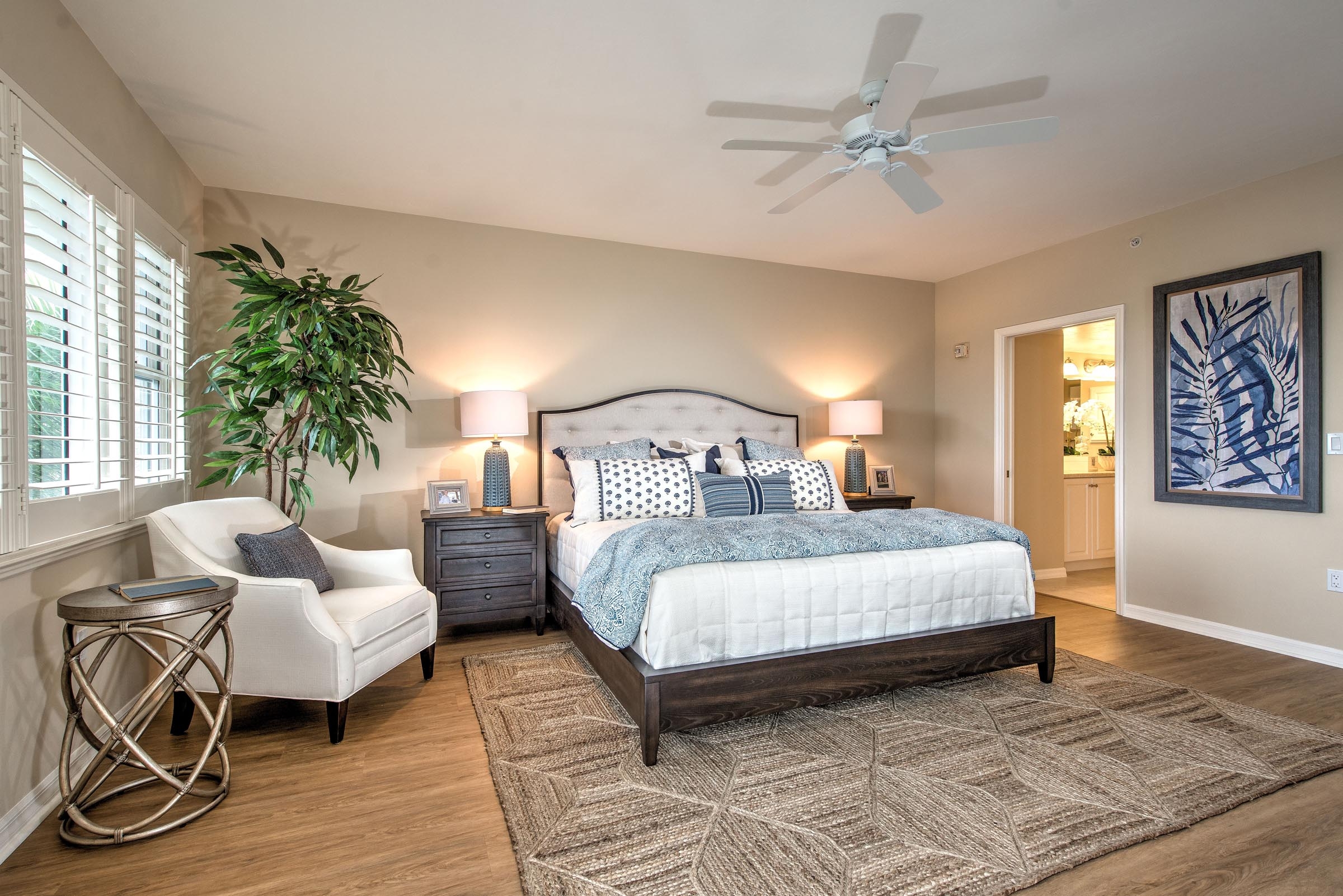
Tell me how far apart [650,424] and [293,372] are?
2245 millimetres

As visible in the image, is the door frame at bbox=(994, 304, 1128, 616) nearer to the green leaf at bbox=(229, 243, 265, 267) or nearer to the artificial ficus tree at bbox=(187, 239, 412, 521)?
the artificial ficus tree at bbox=(187, 239, 412, 521)

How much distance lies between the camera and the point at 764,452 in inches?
179

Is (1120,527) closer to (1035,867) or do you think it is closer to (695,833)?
(1035,867)

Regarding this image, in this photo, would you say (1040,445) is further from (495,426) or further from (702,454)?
(495,426)

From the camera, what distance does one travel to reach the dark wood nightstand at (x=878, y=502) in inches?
187

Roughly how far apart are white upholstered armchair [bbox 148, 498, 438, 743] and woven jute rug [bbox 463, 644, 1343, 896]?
21.4 inches

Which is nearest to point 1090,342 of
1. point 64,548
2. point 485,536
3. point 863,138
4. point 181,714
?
point 863,138

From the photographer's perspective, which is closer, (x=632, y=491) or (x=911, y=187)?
(x=911, y=187)

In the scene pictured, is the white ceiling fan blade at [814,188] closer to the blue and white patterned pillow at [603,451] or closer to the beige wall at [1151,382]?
the blue and white patterned pillow at [603,451]

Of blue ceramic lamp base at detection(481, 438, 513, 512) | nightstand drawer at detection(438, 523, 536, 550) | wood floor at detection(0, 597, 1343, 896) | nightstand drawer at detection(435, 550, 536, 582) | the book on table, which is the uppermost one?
blue ceramic lamp base at detection(481, 438, 513, 512)

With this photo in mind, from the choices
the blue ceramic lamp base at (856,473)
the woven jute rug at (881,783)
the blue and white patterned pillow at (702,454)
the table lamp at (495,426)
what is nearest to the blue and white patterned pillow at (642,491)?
the blue and white patterned pillow at (702,454)

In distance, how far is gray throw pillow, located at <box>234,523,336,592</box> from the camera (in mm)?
2562

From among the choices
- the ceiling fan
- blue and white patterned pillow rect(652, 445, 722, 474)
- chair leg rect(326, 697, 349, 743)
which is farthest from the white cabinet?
chair leg rect(326, 697, 349, 743)

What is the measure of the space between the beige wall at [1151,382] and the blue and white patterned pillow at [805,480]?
184 centimetres
